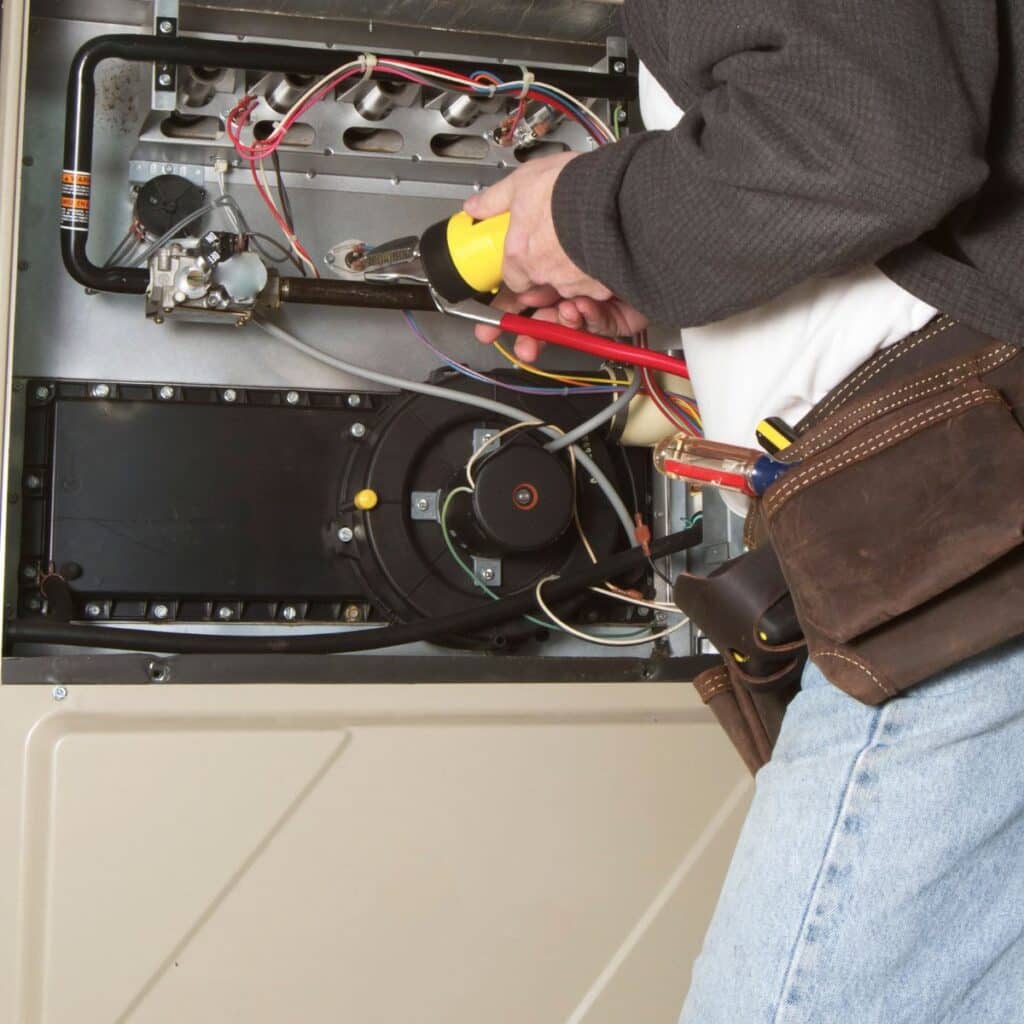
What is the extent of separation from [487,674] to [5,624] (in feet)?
1.63

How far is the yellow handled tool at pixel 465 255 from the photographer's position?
3.61 ft

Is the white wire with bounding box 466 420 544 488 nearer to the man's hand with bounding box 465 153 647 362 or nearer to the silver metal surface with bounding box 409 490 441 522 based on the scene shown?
the silver metal surface with bounding box 409 490 441 522

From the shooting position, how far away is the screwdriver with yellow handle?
111 centimetres

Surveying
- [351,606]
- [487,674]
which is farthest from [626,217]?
[351,606]

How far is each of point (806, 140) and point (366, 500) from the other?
81 cm

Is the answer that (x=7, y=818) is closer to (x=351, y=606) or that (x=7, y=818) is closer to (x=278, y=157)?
(x=351, y=606)

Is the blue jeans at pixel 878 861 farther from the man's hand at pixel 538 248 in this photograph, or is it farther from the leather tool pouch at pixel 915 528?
the man's hand at pixel 538 248

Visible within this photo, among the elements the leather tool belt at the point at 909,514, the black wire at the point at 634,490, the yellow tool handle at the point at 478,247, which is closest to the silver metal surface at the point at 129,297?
the black wire at the point at 634,490

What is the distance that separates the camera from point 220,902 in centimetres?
124

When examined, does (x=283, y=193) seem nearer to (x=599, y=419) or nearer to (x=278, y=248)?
(x=278, y=248)

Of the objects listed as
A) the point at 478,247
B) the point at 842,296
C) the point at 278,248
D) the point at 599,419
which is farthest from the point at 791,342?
the point at 278,248

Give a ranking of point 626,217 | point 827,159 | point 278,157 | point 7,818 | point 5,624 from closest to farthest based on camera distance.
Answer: point 827,159 < point 626,217 < point 7,818 < point 5,624 < point 278,157

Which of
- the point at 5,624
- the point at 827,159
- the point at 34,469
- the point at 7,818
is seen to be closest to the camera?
the point at 827,159

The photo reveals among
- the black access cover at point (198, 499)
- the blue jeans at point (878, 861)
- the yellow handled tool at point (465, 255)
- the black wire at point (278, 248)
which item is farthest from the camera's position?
the black wire at point (278, 248)
